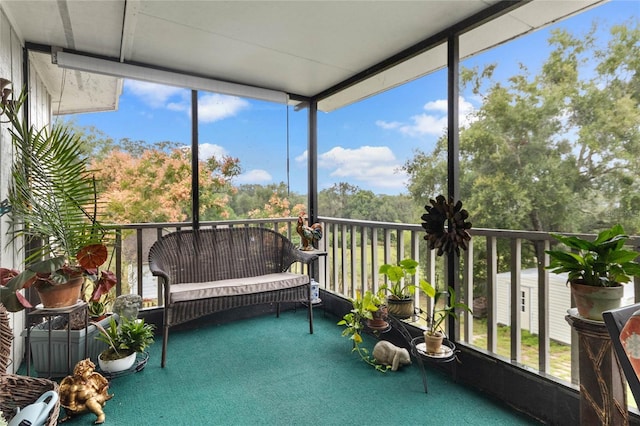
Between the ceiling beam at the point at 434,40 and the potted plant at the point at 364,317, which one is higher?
the ceiling beam at the point at 434,40

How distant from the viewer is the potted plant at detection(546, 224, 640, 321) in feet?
4.21

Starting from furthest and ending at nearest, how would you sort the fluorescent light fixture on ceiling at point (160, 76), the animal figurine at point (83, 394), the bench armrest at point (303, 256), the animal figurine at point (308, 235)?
the animal figurine at point (308, 235)
the bench armrest at point (303, 256)
the fluorescent light fixture on ceiling at point (160, 76)
the animal figurine at point (83, 394)

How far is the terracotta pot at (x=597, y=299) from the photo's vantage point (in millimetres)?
1298

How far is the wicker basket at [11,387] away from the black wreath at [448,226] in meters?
2.02

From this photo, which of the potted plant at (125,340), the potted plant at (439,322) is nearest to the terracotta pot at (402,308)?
the potted plant at (439,322)

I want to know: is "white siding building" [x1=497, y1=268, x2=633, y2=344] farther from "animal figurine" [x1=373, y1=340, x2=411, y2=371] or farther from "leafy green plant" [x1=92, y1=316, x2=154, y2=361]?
"leafy green plant" [x1=92, y1=316, x2=154, y2=361]

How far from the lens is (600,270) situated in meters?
1.33

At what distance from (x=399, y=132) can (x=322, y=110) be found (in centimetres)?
99

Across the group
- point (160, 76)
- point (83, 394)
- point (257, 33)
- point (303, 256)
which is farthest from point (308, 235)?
point (83, 394)

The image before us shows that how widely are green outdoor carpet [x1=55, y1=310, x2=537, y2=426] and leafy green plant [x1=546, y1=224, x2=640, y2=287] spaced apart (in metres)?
0.88

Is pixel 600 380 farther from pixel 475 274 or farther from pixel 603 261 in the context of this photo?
pixel 475 274

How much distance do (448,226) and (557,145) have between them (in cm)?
174

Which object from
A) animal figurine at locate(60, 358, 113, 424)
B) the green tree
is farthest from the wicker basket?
the green tree

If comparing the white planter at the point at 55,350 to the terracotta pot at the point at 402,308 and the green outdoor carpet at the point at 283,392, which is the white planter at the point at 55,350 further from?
the terracotta pot at the point at 402,308
